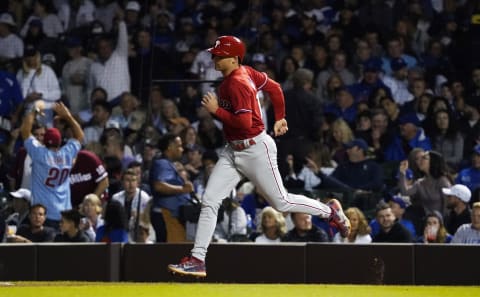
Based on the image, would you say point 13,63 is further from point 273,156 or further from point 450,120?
point 273,156

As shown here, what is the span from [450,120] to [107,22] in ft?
17.0

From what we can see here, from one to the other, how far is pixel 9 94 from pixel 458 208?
5409mm

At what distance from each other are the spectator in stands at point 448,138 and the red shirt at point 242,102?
209 inches

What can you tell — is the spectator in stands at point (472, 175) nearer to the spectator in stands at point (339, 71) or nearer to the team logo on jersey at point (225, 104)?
the spectator in stands at point (339, 71)

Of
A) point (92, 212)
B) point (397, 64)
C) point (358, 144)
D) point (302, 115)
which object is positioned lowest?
point (92, 212)

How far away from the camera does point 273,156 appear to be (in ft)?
29.3

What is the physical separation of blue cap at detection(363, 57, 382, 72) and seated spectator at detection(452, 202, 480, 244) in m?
4.47

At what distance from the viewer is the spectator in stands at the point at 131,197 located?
1167 cm

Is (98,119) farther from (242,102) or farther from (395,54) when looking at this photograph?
(242,102)

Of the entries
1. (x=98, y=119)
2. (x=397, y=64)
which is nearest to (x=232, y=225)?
(x=98, y=119)

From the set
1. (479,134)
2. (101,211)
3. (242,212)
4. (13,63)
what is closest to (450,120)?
A: (479,134)

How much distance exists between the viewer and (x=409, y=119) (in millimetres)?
14586

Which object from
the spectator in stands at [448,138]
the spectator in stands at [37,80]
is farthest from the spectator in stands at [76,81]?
the spectator in stands at [448,138]

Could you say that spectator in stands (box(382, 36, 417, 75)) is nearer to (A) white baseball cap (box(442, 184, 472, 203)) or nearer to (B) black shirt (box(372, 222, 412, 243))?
(A) white baseball cap (box(442, 184, 472, 203))
